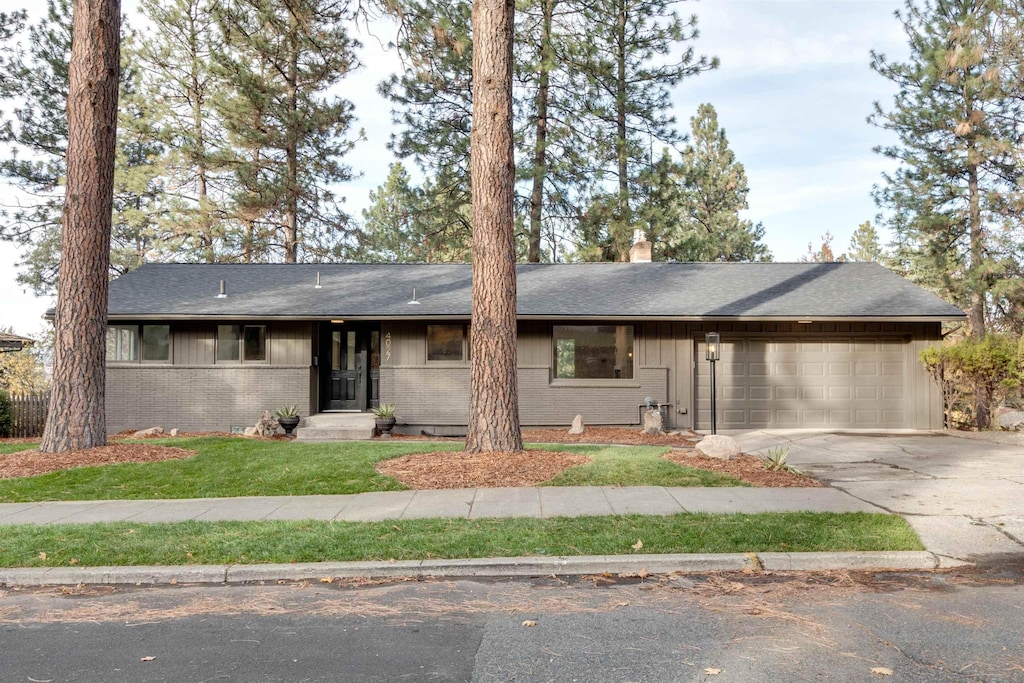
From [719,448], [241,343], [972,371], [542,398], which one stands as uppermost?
[241,343]

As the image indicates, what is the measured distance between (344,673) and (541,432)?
11115 millimetres

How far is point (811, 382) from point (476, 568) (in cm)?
1240

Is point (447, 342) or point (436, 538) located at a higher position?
point (447, 342)

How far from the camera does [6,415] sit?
1544 cm

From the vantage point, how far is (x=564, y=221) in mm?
24688

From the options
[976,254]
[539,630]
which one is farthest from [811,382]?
[539,630]

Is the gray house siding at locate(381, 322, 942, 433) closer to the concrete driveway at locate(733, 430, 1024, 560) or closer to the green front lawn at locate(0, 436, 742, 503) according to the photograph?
the concrete driveway at locate(733, 430, 1024, 560)

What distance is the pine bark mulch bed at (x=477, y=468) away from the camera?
27.1 feet

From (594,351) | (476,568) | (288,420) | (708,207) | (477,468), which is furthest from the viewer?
(708,207)

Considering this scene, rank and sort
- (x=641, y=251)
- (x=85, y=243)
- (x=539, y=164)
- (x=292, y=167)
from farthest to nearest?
(x=292, y=167), (x=539, y=164), (x=641, y=251), (x=85, y=243)

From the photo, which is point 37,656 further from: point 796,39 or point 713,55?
point 713,55

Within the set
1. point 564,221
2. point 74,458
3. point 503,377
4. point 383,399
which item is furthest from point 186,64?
point 503,377

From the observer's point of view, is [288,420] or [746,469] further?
[288,420]

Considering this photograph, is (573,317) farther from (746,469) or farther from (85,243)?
(85,243)
